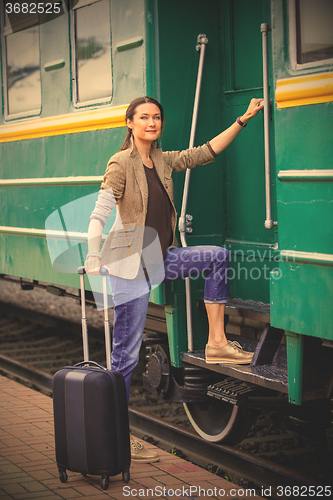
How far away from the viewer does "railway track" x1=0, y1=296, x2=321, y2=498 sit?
4.02 m

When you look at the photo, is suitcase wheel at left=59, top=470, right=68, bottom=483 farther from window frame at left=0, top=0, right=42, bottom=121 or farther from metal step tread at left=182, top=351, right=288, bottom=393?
window frame at left=0, top=0, right=42, bottom=121

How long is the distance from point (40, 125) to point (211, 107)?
69.3 inches

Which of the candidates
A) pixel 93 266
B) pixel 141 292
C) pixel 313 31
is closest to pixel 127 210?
pixel 93 266

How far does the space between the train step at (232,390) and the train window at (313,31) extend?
189 cm

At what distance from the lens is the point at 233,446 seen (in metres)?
4.64

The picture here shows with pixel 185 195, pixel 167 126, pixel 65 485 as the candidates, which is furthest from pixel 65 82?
pixel 65 485

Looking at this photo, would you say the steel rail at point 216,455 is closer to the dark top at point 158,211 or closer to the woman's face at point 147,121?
the dark top at point 158,211

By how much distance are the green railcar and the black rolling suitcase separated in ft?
2.31

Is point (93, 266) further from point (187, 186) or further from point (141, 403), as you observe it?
point (141, 403)

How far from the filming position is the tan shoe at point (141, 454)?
13.4ft

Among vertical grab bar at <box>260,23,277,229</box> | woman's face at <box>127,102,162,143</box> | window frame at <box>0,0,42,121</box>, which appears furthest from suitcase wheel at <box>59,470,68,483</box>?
window frame at <box>0,0,42,121</box>

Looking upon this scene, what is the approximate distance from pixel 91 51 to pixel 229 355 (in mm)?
2508

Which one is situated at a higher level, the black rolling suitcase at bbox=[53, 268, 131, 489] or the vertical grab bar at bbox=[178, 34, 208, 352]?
the vertical grab bar at bbox=[178, 34, 208, 352]

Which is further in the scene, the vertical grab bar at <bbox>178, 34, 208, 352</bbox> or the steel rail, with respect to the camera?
the vertical grab bar at <bbox>178, 34, 208, 352</bbox>
